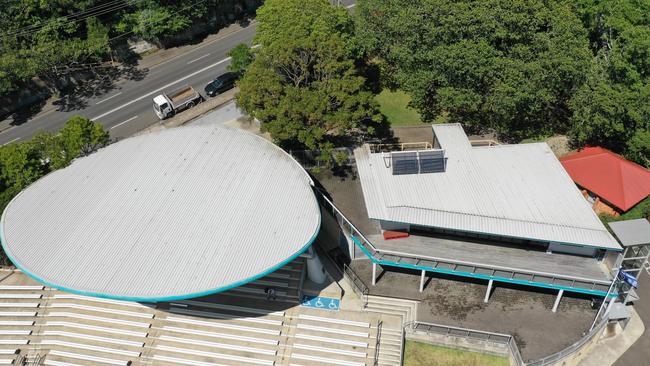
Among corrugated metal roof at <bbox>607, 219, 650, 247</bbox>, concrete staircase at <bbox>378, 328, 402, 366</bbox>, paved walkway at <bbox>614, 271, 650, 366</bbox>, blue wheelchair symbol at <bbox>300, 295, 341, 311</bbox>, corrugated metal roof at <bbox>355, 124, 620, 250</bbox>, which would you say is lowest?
paved walkway at <bbox>614, 271, 650, 366</bbox>

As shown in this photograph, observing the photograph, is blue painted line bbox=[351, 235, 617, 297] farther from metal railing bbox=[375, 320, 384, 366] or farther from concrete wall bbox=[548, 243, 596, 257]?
metal railing bbox=[375, 320, 384, 366]

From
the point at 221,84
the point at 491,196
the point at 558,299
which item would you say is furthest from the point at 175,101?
the point at 558,299

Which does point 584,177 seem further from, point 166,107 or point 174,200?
point 166,107

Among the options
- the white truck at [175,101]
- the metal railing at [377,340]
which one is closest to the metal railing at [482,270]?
the metal railing at [377,340]

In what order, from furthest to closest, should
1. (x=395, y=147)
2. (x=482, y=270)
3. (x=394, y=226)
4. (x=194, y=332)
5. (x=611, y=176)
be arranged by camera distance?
1. (x=395, y=147)
2. (x=611, y=176)
3. (x=394, y=226)
4. (x=194, y=332)
5. (x=482, y=270)

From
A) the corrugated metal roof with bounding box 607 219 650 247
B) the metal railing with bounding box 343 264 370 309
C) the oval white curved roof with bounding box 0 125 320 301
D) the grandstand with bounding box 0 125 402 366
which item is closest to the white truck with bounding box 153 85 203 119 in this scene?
the oval white curved roof with bounding box 0 125 320 301

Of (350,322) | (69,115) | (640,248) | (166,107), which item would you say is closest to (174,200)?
(350,322)

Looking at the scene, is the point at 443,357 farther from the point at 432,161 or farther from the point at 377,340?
the point at 432,161
